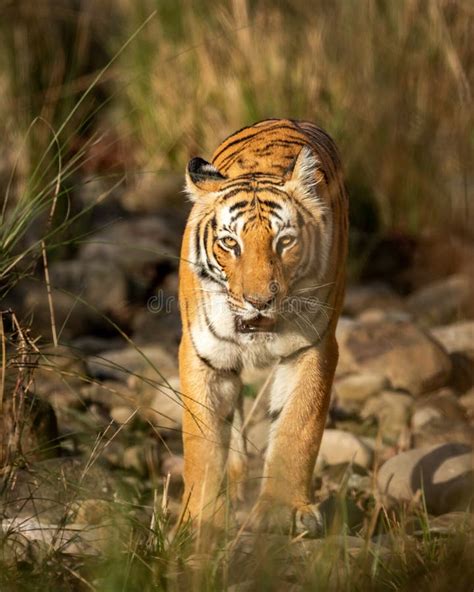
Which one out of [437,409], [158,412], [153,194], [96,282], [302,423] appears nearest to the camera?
[158,412]

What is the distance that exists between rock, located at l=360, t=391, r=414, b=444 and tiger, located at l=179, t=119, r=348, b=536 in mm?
1503

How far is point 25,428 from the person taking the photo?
4.85m

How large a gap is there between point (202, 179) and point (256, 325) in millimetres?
664

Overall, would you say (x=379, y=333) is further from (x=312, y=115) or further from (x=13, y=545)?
(x=13, y=545)

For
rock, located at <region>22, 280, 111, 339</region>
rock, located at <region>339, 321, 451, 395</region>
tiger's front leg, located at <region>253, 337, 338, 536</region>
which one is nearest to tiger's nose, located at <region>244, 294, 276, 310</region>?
tiger's front leg, located at <region>253, 337, 338, 536</region>

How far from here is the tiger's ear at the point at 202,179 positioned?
477cm

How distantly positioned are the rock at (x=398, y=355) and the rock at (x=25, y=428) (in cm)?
238

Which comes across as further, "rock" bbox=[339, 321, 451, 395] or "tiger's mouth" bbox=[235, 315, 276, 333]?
"rock" bbox=[339, 321, 451, 395]

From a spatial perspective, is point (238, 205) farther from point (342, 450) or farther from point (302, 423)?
point (342, 450)

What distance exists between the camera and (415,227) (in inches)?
374

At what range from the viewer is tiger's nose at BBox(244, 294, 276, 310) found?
171 inches

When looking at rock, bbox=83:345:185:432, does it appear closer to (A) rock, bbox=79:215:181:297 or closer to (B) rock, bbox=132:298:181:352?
→ (B) rock, bbox=132:298:181:352

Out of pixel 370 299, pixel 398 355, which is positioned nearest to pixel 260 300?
pixel 398 355

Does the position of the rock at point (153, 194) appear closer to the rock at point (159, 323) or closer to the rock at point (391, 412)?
the rock at point (159, 323)
